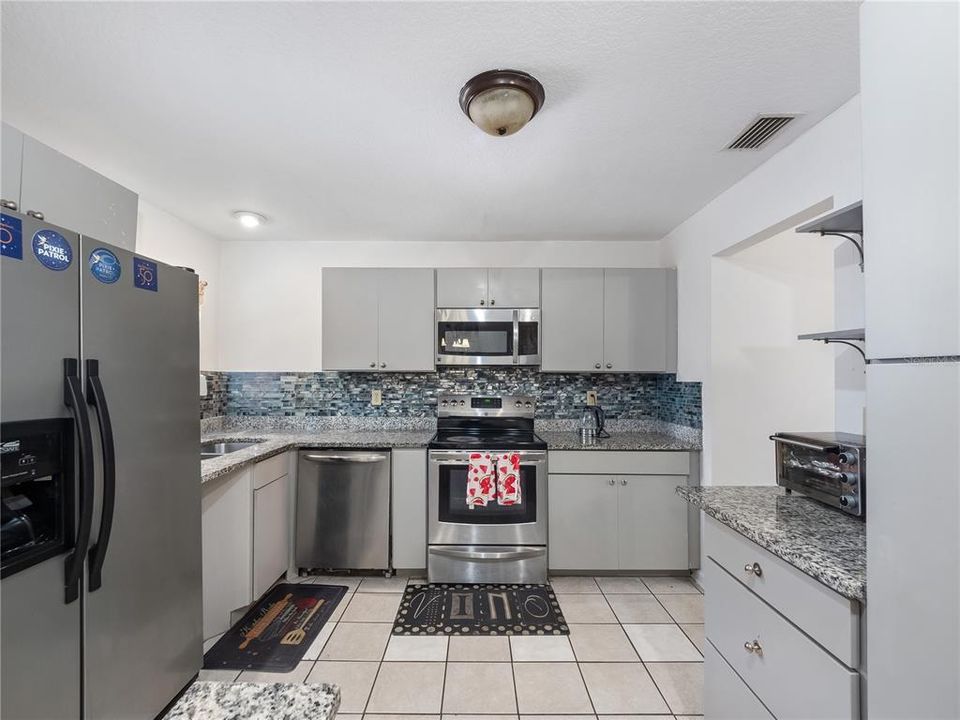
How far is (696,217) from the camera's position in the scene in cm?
293

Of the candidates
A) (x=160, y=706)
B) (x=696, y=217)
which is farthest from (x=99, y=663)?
(x=696, y=217)

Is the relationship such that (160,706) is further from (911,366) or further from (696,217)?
(696,217)

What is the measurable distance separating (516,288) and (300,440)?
182 centimetres

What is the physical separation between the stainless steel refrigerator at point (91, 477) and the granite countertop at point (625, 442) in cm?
212

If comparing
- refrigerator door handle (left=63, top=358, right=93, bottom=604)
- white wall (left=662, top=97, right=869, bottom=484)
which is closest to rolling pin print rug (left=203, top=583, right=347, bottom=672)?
refrigerator door handle (left=63, top=358, right=93, bottom=604)

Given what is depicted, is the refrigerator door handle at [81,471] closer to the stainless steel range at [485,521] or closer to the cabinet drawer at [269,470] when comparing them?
the cabinet drawer at [269,470]

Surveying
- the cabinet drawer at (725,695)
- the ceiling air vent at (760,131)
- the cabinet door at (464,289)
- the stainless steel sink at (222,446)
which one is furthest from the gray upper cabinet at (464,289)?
the cabinet drawer at (725,695)

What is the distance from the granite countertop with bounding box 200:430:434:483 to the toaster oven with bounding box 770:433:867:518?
6.65 feet

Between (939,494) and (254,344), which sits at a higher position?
(254,344)

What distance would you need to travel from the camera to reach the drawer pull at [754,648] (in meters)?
1.33

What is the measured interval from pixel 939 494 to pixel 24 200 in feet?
7.43

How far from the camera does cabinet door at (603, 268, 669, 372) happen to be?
10.7 feet

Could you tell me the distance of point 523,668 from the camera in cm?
211

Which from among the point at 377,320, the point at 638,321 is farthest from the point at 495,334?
the point at 638,321
